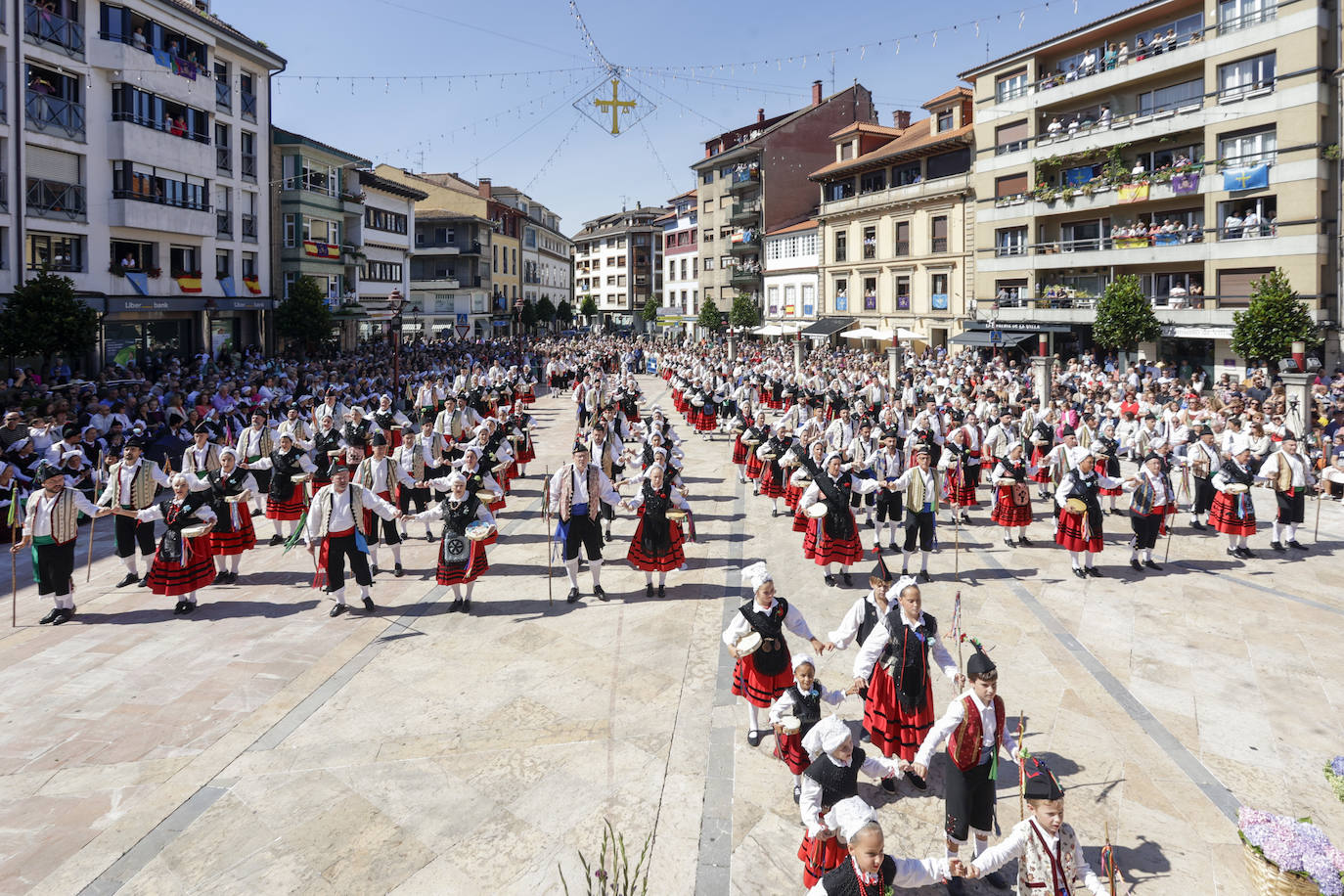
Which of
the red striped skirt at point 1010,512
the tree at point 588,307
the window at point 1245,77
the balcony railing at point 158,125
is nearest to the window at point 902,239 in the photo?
the window at point 1245,77

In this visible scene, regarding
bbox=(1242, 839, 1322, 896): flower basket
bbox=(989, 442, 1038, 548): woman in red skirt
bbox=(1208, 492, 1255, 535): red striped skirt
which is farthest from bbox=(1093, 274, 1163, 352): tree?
bbox=(1242, 839, 1322, 896): flower basket

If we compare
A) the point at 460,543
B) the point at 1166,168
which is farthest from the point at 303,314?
the point at 1166,168

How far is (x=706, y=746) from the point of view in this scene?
6988 mm

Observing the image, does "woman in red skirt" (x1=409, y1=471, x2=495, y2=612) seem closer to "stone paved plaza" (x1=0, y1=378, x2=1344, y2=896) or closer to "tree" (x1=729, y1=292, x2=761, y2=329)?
"stone paved plaza" (x1=0, y1=378, x2=1344, y2=896)

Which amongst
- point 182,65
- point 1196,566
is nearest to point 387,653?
point 1196,566

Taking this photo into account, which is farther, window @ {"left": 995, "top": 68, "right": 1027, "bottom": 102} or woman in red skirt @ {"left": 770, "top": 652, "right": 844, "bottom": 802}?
window @ {"left": 995, "top": 68, "right": 1027, "bottom": 102}

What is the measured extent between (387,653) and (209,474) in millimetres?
4198

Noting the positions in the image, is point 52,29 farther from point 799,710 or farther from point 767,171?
point 767,171

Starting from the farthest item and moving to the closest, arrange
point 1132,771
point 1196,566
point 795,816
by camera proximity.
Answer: point 1196,566 < point 1132,771 < point 795,816

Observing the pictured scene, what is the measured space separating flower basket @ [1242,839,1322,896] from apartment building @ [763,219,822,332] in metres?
48.5

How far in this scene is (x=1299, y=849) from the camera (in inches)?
172

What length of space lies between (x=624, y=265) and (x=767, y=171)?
44594 millimetres

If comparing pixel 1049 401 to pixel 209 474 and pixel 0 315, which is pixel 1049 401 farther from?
pixel 0 315

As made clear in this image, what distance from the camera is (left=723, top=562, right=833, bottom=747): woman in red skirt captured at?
685 centimetres
